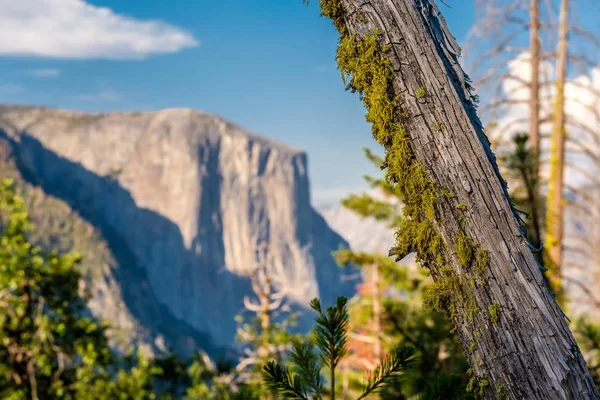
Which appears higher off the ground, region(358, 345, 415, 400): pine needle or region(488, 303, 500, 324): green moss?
region(488, 303, 500, 324): green moss

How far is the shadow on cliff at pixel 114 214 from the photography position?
393ft

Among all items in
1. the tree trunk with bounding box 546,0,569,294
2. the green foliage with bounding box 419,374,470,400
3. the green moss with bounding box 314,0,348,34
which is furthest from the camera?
the tree trunk with bounding box 546,0,569,294

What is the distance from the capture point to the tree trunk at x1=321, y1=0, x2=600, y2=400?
1263 millimetres

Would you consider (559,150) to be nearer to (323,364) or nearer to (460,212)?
(323,364)

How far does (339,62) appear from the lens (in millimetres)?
1545

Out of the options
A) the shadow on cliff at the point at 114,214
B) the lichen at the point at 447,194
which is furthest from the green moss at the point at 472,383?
the shadow on cliff at the point at 114,214

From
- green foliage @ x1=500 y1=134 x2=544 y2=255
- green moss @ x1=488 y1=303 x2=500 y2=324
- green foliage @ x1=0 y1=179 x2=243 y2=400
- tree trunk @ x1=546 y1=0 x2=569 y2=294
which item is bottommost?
green foliage @ x1=0 y1=179 x2=243 y2=400

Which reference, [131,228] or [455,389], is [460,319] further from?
[131,228]

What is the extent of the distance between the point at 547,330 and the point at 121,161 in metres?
159

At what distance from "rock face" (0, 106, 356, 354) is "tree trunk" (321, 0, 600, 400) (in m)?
143

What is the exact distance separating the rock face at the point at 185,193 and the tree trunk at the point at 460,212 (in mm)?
142686

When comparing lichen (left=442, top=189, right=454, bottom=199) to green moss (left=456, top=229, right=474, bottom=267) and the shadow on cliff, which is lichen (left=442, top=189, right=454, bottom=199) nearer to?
green moss (left=456, top=229, right=474, bottom=267)

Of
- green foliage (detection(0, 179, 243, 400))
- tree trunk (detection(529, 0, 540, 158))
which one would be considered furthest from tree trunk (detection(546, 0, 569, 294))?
green foliage (detection(0, 179, 243, 400))

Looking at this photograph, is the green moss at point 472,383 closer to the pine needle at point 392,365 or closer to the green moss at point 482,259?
the green moss at point 482,259
